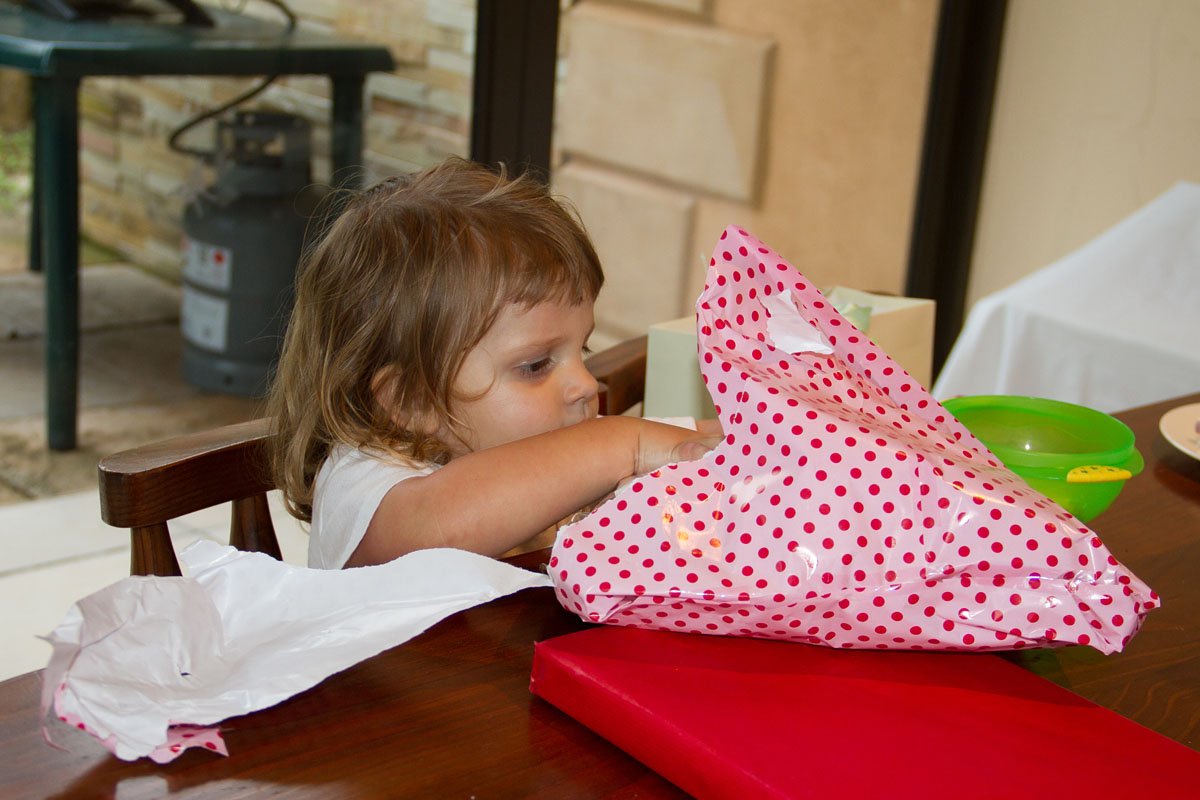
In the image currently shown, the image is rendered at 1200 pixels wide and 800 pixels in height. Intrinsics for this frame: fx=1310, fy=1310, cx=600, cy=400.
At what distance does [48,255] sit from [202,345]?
30 cm

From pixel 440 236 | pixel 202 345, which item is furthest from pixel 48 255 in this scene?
pixel 440 236

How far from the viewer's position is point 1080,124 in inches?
102

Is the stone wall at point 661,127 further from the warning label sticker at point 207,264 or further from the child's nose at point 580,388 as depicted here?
the child's nose at point 580,388

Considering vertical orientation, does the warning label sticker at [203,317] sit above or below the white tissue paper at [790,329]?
below

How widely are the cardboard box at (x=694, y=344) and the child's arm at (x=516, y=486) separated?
0.22 metres

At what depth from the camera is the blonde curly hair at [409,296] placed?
0.91 m

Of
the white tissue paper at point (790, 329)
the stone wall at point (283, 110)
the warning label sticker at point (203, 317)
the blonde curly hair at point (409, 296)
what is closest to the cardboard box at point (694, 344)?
the blonde curly hair at point (409, 296)

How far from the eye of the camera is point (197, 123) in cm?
204

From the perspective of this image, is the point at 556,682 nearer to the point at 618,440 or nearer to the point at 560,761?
the point at 560,761

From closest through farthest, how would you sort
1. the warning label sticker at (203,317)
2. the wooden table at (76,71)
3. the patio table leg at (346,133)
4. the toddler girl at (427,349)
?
1. the toddler girl at (427,349)
2. the wooden table at (76,71)
3. the patio table leg at (346,133)
4. the warning label sticker at (203,317)

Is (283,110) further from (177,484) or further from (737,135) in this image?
(177,484)

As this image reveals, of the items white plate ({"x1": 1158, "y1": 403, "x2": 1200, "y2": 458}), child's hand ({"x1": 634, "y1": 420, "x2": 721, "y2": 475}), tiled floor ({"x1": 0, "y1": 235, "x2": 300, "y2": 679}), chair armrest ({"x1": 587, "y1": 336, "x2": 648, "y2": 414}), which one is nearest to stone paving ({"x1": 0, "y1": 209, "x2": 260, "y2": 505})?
tiled floor ({"x1": 0, "y1": 235, "x2": 300, "y2": 679})

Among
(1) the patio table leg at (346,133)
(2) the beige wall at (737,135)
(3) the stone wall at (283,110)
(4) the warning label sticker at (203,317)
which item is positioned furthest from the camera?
(2) the beige wall at (737,135)

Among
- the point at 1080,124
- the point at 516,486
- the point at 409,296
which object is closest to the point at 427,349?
the point at 409,296
